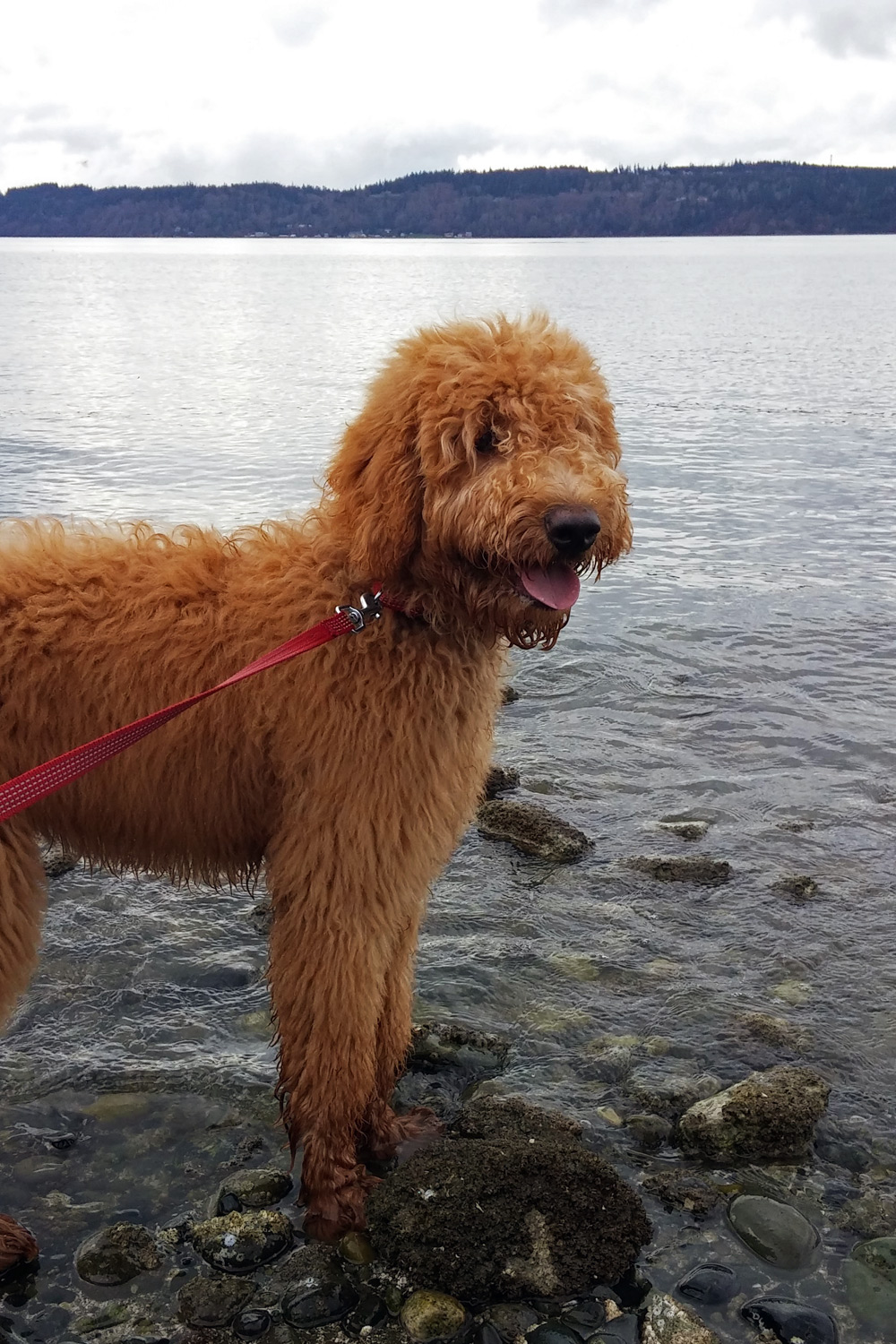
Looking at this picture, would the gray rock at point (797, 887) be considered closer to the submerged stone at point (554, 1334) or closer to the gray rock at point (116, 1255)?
the submerged stone at point (554, 1334)

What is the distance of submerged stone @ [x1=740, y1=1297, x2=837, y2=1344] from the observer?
350cm

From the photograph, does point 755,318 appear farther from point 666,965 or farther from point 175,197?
point 175,197

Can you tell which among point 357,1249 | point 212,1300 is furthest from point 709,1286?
point 212,1300

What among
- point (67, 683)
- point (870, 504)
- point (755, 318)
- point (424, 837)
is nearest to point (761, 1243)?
point (424, 837)

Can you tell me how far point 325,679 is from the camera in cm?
358

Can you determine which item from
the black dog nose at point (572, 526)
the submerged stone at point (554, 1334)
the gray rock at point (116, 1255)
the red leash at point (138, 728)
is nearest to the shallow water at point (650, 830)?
the gray rock at point (116, 1255)

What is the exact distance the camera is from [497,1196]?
3861mm

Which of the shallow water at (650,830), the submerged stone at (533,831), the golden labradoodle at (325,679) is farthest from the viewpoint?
the submerged stone at (533,831)

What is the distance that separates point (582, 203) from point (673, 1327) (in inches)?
7878

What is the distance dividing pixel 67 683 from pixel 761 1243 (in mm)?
2910

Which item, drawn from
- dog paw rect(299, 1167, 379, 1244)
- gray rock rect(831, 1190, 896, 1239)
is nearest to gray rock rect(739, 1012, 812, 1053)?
gray rock rect(831, 1190, 896, 1239)

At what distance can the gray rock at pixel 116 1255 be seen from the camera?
3.72 meters

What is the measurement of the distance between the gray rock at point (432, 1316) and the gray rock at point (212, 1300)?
51cm

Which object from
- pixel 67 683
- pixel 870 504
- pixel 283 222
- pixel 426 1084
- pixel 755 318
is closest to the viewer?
pixel 67 683
